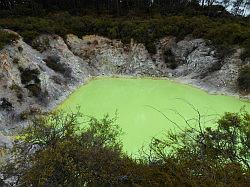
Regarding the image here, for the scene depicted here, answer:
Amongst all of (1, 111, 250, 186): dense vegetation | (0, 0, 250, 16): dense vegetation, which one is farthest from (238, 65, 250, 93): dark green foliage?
(1, 111, 250, 186): dense vegetation

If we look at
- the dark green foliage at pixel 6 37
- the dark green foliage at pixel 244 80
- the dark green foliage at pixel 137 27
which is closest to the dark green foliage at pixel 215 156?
the dark green foliage at pixel 244 80

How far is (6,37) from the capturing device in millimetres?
43719

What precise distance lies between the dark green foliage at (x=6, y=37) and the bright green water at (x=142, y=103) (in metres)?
8.07

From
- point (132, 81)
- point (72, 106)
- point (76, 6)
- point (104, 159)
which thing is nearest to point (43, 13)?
point (76, 6)

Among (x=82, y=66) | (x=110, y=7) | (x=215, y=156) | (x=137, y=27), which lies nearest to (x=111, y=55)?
(x=82, y=66)

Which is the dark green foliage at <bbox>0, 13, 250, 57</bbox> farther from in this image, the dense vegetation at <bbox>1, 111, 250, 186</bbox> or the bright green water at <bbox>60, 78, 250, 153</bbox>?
the dense vegetation at <bbox>1, 111, 250, 186</bbox>

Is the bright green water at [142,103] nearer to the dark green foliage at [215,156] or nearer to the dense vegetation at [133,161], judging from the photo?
the dense vegetation at [133,161]

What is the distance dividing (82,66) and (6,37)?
29.7ft

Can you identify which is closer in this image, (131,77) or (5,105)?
(5,105)

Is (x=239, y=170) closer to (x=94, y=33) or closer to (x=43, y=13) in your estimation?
(x=94, y=33)

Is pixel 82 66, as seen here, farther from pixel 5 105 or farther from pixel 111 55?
pixel 5 105

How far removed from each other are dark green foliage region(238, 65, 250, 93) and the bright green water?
2050 millimetres

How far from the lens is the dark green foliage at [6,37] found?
42.7 metres

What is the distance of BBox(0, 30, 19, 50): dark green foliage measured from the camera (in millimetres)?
42716
